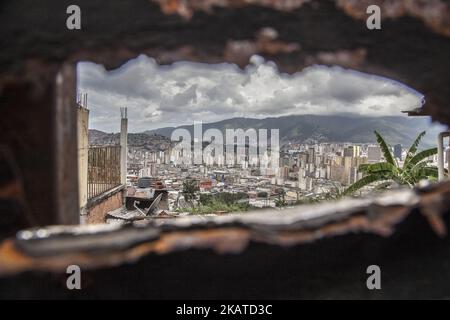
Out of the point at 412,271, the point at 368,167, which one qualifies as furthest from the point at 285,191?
the point at 412,271

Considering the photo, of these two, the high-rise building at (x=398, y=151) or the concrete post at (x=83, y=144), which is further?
the high-rise building at (x=398, y=151)

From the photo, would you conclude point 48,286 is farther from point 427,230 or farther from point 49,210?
point 427,230

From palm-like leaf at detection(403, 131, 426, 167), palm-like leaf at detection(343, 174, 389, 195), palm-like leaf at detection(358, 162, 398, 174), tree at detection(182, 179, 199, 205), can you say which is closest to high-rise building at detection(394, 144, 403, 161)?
palm-like leaf at detection(403, 131, 426, 167)

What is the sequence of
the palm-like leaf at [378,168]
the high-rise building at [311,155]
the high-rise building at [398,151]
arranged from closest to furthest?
the palm-like leaf at [378,168], the high-rise building at [398,151], the high-rise building at [311,155]

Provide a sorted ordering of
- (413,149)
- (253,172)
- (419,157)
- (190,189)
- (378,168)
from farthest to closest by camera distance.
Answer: (253,172), (190,189), (413,149), (419,157), (378,168)

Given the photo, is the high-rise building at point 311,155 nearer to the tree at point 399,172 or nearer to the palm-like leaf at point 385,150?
the palm-like leaf at point 385,150

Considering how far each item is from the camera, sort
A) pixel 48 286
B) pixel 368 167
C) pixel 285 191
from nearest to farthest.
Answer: pixel 48 286 < pixel 368 167 < pixel 285 191

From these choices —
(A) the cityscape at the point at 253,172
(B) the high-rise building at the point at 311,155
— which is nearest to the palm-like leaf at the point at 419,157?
(A) the cityscape at the point at 253,172

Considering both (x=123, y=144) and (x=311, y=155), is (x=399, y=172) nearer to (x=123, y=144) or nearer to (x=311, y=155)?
(x=123, y=144)

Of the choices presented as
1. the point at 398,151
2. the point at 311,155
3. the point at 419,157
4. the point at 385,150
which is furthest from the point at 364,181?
the point at 311,155
